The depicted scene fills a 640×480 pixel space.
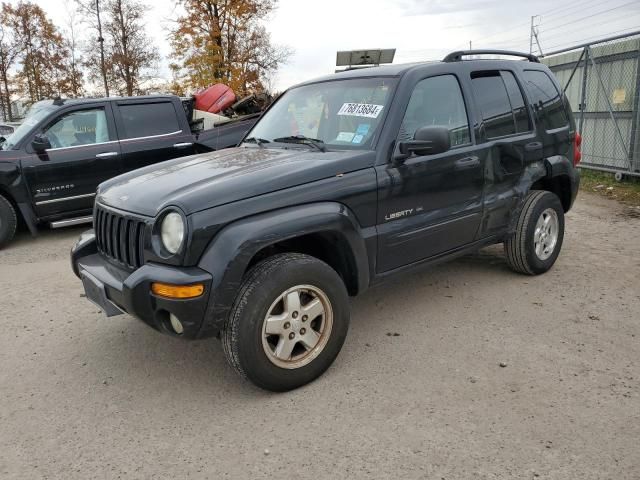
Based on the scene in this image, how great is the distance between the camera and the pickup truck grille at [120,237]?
3.04 metres

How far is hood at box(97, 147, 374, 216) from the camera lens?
288cm

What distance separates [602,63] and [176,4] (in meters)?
18.1

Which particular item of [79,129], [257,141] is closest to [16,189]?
[79,129]

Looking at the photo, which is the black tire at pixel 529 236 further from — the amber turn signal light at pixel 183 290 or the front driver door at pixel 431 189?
the amber turn signal light at pixel 183 290

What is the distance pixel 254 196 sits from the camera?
9.57 feet

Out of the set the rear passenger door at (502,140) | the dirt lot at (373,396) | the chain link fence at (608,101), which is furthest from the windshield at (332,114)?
the chain link fence at (608,101)

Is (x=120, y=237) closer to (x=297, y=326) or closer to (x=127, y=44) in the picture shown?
(x=297, y=326)

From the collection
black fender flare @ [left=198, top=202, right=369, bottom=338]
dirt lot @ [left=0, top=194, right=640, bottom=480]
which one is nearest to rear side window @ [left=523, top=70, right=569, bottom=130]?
dirt lot @ [left=0, top=194, right=640, bottom=480]

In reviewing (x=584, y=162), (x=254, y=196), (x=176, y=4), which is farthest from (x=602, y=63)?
(x=176, y=4)

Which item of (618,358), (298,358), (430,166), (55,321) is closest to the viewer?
(298,358)

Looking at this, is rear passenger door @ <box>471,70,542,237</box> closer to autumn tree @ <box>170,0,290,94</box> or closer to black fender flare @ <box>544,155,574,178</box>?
black fender flare @ <box>544,155,574,178</box>

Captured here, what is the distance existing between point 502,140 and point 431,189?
939mm

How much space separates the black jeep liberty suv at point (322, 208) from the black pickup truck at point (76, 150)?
3670mm

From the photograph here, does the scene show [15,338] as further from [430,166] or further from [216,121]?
[216,121]
